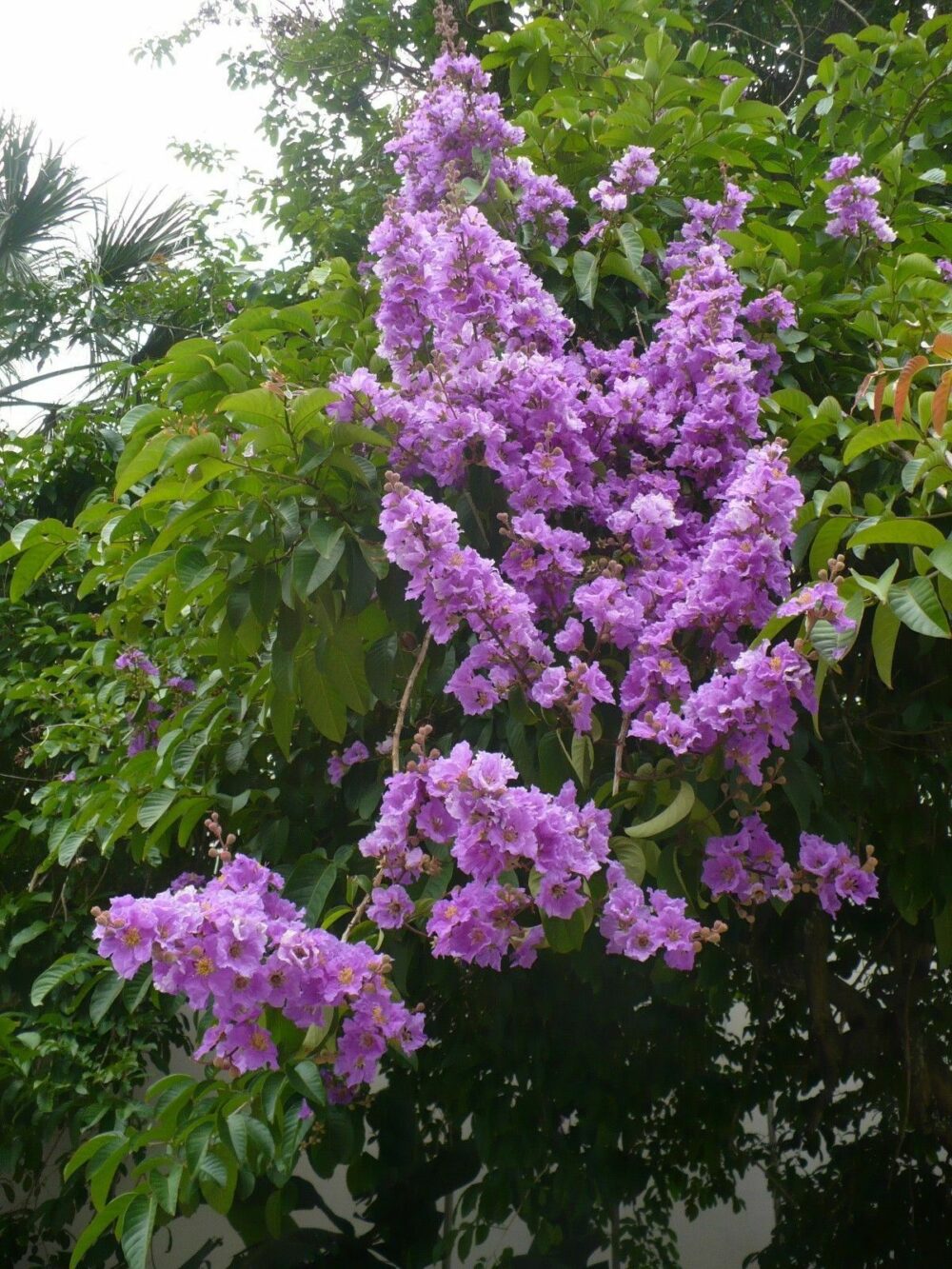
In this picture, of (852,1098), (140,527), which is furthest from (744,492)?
(852,1098)

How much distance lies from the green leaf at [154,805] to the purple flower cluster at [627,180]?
1128 mm

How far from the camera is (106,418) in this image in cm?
362

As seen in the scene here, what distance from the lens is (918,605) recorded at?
1241 mm

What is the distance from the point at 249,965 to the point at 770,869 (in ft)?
2.15

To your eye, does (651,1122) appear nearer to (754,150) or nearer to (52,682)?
(52,682)

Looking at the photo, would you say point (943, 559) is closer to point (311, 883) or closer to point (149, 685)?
point (311, 883)

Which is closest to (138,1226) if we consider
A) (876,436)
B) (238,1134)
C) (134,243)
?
(238,1134)

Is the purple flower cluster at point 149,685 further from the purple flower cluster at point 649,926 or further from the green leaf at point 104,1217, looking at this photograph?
the purple flower cluster at point 649,926

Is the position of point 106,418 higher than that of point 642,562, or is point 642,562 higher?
point 106,418

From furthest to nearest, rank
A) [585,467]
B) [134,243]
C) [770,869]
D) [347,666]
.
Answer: [134,243], [585,467], [347,666], [770,869]

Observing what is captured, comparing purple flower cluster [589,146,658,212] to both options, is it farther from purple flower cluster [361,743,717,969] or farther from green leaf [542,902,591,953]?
green leaf [542,902,591,953]

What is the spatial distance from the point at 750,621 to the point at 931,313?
0.62 m

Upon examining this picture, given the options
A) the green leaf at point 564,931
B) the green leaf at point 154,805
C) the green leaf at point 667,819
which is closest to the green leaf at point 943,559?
the green leaf at point 667,819

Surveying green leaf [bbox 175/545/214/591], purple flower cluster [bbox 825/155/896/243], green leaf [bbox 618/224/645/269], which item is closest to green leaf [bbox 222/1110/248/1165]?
green leaf [bbox 175/545/214/591]
